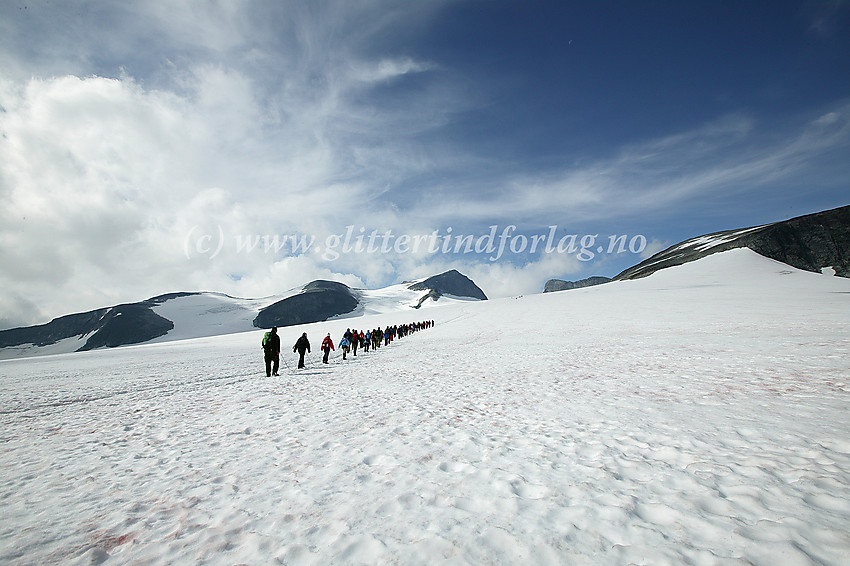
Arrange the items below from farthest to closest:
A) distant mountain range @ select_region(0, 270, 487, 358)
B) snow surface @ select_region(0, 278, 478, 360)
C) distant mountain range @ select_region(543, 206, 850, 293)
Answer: distant mountain range @ select_region(0, 270, 487, 358) < snow surface @ select_region(0, 278, 478, 360) < distant mountain range @ select_region(543, 206, 850, 293)

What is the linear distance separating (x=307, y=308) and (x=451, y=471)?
7436 inches

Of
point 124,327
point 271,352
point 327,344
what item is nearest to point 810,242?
point 327,344

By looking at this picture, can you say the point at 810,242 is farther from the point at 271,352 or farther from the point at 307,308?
the point at 307,308

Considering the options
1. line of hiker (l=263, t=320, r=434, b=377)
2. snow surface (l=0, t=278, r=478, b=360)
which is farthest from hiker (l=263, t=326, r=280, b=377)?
snow surface (l=0, t=278, r=478, b=360)

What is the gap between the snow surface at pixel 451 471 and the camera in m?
3.33

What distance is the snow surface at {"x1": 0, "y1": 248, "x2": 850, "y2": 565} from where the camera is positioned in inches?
131

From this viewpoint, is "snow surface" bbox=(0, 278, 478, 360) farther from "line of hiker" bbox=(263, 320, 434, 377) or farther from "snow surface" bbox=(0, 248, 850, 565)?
"snow surface" bbox=(0, 248, 850, 565)

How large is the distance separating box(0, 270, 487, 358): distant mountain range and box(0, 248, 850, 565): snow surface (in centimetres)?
15893

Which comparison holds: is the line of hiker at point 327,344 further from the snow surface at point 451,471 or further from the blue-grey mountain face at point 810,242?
the blue-grey mountain face at point 810,242

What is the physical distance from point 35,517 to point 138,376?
15598mm

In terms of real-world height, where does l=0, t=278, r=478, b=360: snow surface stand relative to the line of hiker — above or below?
above

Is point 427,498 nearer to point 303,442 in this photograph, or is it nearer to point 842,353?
point 303,442

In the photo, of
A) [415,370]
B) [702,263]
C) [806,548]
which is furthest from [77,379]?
[702,263]

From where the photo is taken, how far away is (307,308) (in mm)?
182750
